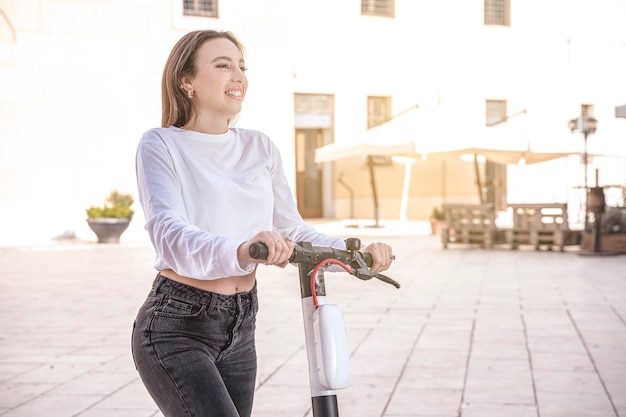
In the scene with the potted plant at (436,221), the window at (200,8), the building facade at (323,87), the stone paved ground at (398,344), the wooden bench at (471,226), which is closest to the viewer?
the stone paved ground at (398,344)

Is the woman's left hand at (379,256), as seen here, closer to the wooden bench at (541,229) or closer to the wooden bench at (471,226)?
the wooden bench at (541,229)

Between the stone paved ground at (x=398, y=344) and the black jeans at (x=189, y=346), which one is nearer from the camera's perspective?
the black jeans at (x=189, y=346)

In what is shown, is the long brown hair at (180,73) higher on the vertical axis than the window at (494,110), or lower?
lower

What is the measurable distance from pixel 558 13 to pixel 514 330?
68.4ft

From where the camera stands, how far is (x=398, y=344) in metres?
6.47

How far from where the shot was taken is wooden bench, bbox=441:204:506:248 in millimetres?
15898

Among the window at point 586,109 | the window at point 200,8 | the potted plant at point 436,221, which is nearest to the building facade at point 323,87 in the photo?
the window at point 200,8

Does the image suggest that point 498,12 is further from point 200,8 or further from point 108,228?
point 108,228

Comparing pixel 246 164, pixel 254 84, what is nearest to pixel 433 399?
pixel 246 164

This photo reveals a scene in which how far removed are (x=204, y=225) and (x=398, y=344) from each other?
4433 millimetres

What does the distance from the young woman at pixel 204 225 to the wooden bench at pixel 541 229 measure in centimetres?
1339

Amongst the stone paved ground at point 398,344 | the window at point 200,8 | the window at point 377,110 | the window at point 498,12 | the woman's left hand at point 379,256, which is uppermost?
the window at point 498,12

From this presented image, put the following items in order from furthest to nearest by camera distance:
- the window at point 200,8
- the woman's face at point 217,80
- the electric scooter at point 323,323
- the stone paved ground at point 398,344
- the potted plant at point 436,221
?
1. the window at point 200,8
2. the potted plant at point 436,221
3. the stone paved ground at point 398,344
4. the woman's face at point 217,80
5. the electric scooter at point 323,323

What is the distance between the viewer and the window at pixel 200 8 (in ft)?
69.6
